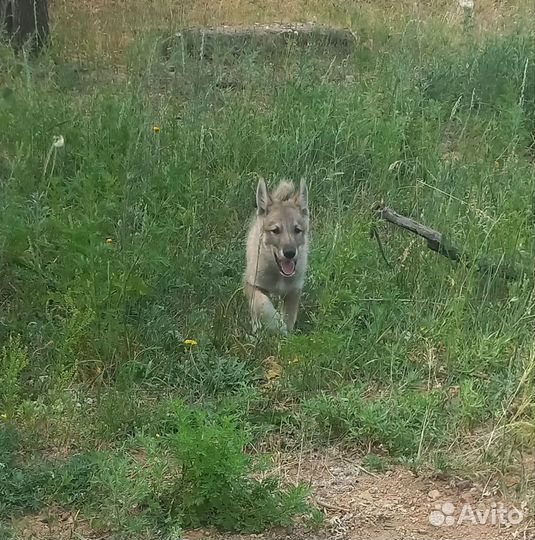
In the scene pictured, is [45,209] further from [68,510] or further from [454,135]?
[454,135]

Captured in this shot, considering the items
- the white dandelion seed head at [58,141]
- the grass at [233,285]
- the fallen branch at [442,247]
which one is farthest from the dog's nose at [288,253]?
the white dandelion seed head at [58,141]

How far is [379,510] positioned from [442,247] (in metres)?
1.98

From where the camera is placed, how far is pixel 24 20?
27.9ft

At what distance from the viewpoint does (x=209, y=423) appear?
3818 millimetres

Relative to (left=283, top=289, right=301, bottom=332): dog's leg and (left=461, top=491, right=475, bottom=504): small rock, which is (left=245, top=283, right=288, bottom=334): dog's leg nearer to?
(left=283, top=289, right=301, bottom=332): dog's leg

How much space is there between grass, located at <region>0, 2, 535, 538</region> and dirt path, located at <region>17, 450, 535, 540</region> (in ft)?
0.26

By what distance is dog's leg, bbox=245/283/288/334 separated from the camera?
4.89 metres

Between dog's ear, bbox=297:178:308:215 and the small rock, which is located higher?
dog's ear, bbox=297:178:308:215

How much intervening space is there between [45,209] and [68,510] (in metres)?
2.47

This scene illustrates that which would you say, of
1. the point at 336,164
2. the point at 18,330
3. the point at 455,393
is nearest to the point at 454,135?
the point at 336,164

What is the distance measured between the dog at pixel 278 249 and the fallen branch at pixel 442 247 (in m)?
0.56

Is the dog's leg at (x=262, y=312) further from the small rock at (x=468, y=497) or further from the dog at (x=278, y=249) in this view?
the small rock at (x=468, y=497)

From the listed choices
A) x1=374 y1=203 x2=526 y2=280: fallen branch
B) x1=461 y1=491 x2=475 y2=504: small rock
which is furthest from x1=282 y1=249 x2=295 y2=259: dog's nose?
x1=461 y1=491 x2=475 y2=504: small rock
